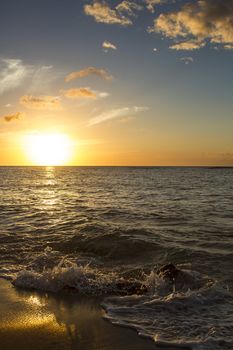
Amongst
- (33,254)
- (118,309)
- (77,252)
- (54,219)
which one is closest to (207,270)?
(118,309)

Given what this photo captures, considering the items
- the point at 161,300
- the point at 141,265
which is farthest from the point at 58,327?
the point at 141,265

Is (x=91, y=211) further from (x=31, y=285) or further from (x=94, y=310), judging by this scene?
(x=94, y=310)

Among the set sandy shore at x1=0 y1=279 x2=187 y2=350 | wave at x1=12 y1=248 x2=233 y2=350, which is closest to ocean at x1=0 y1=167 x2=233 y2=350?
wave at x1=12 y1=248 x2=233 y2=350

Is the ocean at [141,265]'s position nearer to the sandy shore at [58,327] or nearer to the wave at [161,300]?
the wave at [161,300]

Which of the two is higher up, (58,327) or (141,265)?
(58,327)

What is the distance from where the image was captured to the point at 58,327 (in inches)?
236

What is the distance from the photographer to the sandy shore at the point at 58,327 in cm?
539

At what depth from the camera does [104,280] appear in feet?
28.3

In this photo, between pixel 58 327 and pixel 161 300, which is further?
pixel 161 300

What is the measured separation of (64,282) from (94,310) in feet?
5.55

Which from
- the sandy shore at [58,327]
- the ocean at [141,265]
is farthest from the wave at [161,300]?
the sandy shore at [58,327]

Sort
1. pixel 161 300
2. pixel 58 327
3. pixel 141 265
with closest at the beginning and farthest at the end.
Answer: pixel 58 327, pixel 161 300, pixel 141 265

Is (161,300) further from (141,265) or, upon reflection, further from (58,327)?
(141,265)

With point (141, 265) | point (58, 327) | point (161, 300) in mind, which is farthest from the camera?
point (141, 265)
